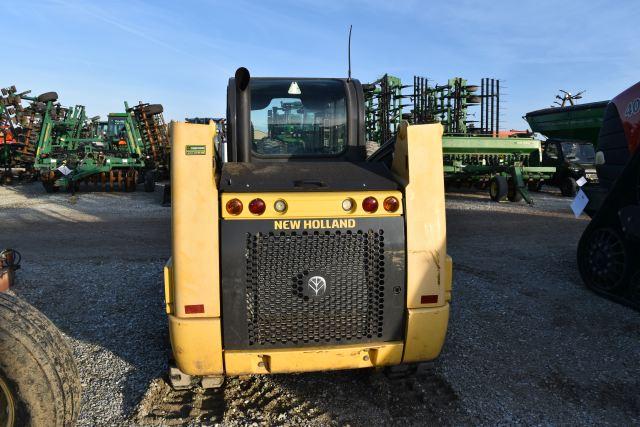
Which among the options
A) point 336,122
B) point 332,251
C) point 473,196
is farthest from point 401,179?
point 473,196

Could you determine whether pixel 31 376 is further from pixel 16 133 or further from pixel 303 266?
pixel 16 133

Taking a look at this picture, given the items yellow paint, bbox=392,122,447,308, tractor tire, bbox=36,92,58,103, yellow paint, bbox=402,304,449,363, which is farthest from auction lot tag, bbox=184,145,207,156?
tractor tire, bbox=36,92,58,103

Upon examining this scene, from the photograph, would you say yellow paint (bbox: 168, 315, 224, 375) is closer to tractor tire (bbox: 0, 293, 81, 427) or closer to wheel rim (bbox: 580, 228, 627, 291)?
tractor tire (bbox: 0, 293, 81, 427)

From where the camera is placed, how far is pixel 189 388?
3400 millimetres

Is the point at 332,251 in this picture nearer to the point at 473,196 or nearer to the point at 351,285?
the point at 351,285

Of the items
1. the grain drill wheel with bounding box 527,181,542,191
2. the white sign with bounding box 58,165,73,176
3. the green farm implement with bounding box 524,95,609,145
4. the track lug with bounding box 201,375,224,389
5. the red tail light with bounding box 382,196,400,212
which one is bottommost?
the track lug with bounding box 201,375,224,389

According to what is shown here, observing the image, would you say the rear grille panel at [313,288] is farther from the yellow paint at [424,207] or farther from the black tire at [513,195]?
the black tire at [513,195]

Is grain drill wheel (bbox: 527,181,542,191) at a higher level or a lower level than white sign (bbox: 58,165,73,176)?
lower

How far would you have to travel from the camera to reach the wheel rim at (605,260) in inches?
209

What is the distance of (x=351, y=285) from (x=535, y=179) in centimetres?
1476

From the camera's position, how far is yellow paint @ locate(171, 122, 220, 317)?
2762mm

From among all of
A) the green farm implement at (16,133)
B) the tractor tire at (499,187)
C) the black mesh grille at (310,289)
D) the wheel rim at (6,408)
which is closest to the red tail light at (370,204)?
the black mesh grille at (310,289)

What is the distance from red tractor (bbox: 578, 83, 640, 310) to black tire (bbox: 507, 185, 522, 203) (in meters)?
8.88

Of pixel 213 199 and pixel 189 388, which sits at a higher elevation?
pixel 213 199
